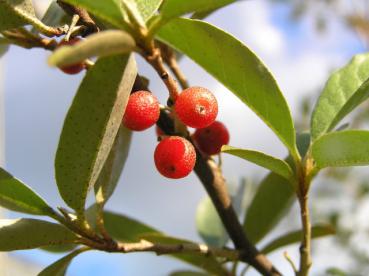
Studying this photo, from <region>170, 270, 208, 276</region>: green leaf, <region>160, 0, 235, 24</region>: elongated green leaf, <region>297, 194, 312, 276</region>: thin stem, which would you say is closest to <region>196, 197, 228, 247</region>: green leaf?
<region>170, 270, 208, 276</region>: green leaf

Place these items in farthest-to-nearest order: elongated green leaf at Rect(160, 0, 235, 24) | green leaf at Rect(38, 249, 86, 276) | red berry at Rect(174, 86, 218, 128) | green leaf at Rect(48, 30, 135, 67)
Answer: green leaf at Rect(38, 249, 86, 276) < red berry at Rect(174, 86, 218, 128) < elongated green leaf at Rect(160, 0, 235, 24) < green leaf at Rect(48, 30, 135, 67)

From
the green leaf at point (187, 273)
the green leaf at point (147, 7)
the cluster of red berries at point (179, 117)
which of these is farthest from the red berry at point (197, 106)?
the green leaf at point (187, 273)

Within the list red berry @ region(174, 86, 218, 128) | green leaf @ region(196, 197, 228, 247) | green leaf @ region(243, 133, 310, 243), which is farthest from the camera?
green leaf @ region(196, 197, 228, 247)

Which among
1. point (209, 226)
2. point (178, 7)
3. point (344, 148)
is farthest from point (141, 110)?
point (209, 226)

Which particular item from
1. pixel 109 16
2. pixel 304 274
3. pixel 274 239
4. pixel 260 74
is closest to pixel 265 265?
pixel 304 274

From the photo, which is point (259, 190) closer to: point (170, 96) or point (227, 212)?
point (227, 212)

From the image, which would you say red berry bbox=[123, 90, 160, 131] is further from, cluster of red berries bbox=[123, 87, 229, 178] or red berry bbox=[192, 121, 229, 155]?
red berry bbox=[192, 121, 229, 155]
